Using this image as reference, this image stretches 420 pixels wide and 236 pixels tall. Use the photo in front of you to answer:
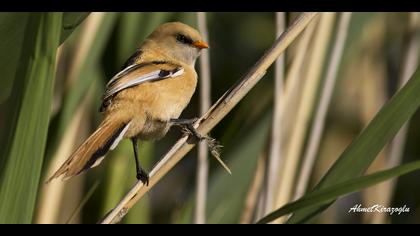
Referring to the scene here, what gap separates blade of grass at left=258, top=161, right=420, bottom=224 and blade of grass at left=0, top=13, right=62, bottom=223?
45 centimetres

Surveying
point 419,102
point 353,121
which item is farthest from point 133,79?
point 353,121

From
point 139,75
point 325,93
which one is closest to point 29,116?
point 139,75

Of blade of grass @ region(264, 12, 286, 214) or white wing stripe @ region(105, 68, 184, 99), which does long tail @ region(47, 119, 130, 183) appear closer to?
white wing stripe @ region(105, 68, 184, 99)

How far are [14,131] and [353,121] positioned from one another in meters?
1.70

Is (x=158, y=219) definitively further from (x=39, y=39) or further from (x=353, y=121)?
(x=39, y=39)

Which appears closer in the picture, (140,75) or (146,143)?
(140,75)

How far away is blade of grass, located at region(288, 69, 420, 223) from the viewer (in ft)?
3.81

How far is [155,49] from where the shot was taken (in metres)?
1.92

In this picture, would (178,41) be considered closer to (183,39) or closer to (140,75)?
(183,39)

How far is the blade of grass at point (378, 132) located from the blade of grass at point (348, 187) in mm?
81

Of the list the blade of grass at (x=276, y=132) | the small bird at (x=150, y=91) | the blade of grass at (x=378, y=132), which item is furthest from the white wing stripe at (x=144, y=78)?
the blade of grass at (x=378, y=132)

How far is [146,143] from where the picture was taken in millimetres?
1860

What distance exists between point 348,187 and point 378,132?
17cm

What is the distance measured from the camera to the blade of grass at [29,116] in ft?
3.69
